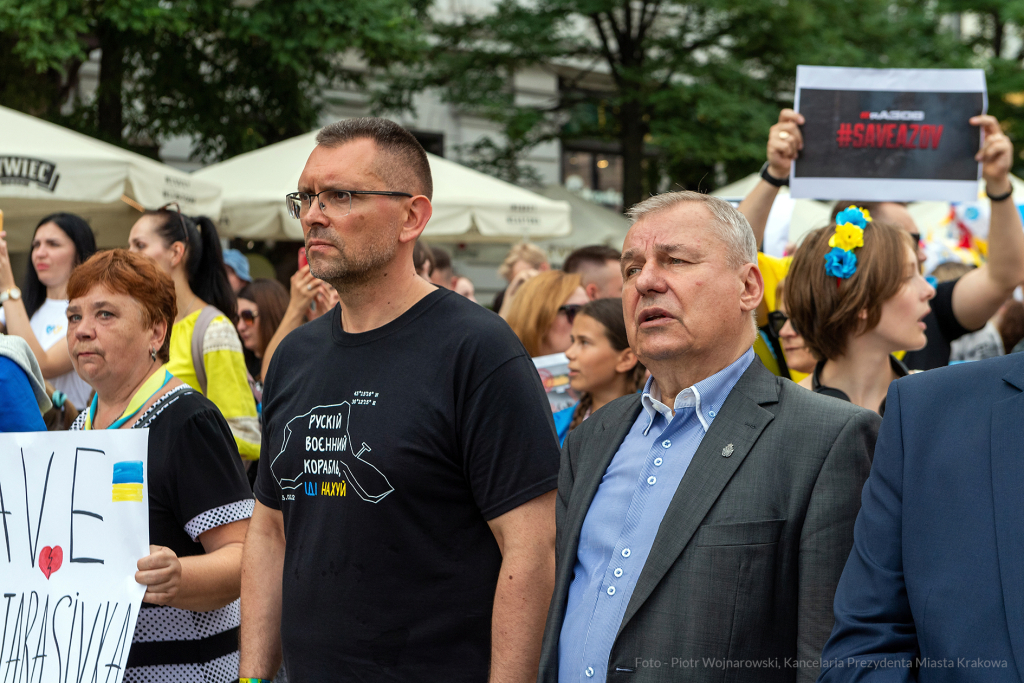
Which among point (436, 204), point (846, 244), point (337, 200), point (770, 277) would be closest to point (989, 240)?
point (770, 277)

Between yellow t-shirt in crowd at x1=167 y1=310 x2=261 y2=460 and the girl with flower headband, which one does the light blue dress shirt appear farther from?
yellow t-shirt in crowd at x1=167 y1=310 x2=261 y2=460

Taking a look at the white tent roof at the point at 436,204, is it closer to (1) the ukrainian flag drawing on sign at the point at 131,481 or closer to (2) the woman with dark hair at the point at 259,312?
(2) the woman with dark hair at the point at 259,312

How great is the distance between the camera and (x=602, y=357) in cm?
418

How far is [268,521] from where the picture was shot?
109 inches

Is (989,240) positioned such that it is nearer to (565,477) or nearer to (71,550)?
(565,477)

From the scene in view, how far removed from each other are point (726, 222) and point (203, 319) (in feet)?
9.29

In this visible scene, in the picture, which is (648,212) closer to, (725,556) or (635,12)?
(725,556)

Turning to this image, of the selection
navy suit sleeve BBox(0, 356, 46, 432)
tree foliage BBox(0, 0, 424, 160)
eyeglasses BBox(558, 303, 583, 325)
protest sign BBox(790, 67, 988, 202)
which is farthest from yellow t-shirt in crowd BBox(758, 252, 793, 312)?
tree foliage BBox(0, 0, 424, 160)

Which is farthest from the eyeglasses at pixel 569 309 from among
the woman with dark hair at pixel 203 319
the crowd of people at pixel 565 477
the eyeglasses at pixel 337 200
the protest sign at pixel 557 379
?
the eyeglasses at pixel 337 200

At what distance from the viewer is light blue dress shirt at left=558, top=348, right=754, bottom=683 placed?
2.00 meters

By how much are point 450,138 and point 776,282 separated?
13.4 meters

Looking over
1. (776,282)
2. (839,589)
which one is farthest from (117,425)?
(776,282)

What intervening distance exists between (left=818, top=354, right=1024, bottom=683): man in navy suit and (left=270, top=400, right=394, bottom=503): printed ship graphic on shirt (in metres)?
1.13

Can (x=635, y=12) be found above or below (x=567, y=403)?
above
